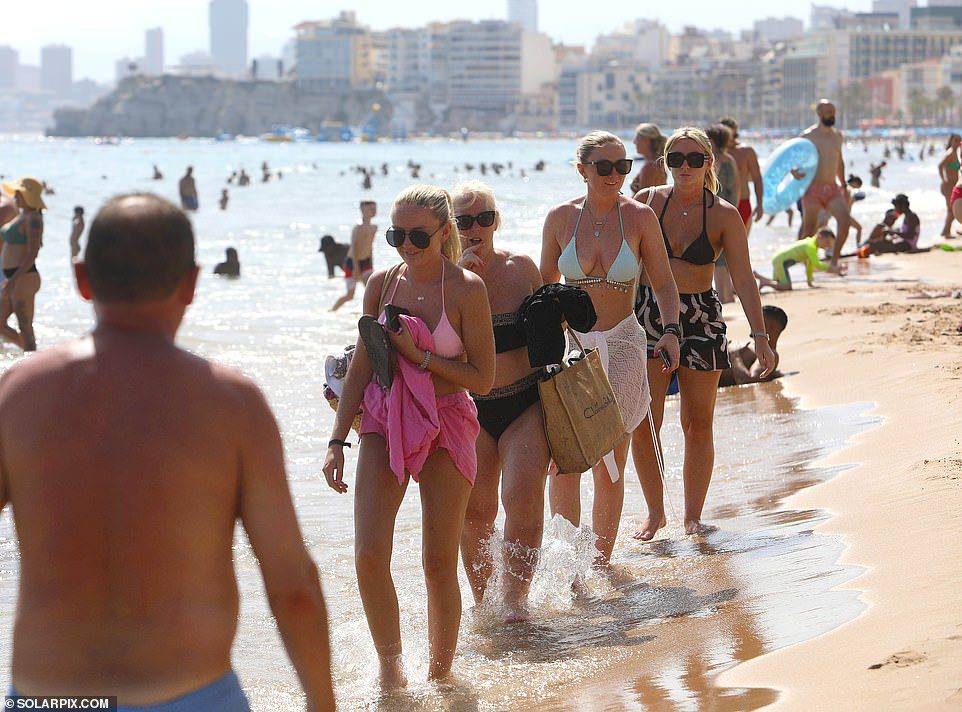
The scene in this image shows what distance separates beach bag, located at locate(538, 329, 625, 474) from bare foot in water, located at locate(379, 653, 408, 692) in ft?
3.18

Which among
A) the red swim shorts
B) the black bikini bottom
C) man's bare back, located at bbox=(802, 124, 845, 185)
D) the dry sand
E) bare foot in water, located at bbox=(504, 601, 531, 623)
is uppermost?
man's bare back, located at bbox=(802, 124, 845, 185)

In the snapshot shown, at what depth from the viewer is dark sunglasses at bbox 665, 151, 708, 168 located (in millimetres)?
5656

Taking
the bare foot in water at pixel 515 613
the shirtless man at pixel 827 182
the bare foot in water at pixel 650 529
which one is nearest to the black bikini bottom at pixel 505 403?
the bare foot in water at pixel 515 613

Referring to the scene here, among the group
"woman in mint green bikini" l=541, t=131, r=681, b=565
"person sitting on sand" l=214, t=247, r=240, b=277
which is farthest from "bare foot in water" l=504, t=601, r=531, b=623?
"person sitting on sand" l=214, t=247, r=240, b=277

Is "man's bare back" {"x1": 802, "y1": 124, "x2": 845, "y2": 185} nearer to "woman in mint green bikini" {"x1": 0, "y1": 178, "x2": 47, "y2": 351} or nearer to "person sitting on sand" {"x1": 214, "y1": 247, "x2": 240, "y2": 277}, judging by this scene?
"woman in mint green bikini" {"x1": 0, "y1": 178, "x2": 47, "y2": 351}

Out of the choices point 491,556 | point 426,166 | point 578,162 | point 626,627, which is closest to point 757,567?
point 626,627

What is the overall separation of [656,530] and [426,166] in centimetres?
9090

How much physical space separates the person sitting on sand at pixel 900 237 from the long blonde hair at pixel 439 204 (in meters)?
14.4

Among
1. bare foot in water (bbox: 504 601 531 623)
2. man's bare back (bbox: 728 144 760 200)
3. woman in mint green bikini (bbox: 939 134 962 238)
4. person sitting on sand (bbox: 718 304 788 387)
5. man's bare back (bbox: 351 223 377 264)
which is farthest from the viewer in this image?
woman in mint green bikini (bbox: 939 134 962 238)

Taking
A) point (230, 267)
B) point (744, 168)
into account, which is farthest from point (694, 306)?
point (230, 267)

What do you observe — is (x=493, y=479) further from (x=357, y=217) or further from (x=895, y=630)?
(x=357, y=217)

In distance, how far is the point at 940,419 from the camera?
6.66 meters

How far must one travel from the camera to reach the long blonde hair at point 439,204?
4.02 meters

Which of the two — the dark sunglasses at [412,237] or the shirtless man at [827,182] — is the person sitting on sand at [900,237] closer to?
the shirtless man at [827,182]
